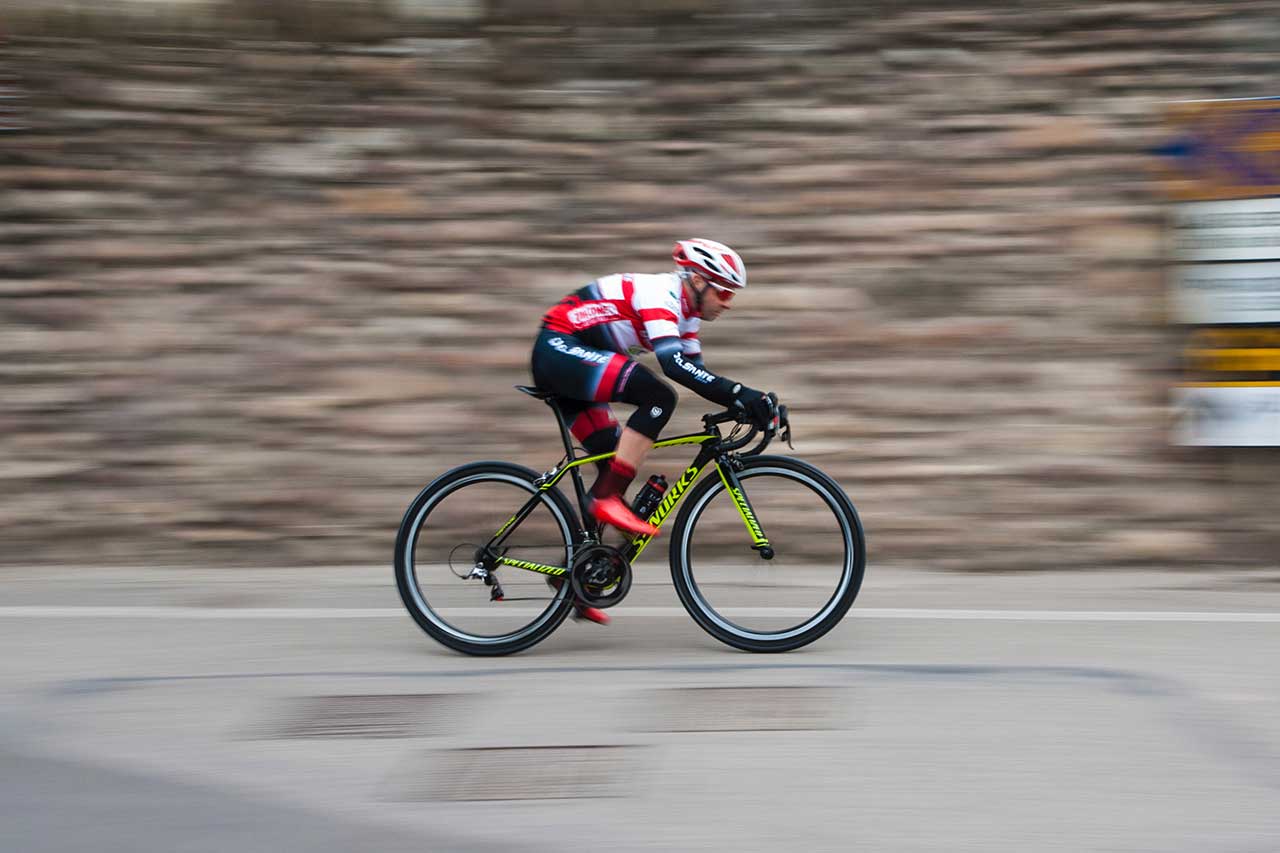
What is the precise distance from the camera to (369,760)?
4.40 m

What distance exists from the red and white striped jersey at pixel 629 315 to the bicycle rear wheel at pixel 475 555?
68 centimetres

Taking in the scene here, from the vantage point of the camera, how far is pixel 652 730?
4.66 meters

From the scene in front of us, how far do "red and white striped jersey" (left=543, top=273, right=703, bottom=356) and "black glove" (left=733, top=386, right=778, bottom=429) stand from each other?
1.11 feet

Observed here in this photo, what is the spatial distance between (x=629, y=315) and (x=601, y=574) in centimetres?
114

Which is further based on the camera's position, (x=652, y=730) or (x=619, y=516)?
(x=619, y=516)

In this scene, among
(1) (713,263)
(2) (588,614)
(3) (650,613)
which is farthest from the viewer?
(3) (650,613)

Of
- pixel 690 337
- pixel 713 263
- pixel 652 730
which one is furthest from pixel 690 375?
pixel 652 730

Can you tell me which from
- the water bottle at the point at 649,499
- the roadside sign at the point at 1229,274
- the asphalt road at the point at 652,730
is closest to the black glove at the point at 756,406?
the water bottle at the point at 649,499

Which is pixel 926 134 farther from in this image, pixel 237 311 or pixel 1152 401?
pixel 237 311

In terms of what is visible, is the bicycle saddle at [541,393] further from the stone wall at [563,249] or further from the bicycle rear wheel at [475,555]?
the stone wall at [563,249]

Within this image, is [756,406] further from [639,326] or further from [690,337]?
[639,326]

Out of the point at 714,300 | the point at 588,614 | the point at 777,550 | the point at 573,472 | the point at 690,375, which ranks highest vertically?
the point at 714,300

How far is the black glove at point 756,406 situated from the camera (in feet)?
17.7

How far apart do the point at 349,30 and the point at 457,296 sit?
200cm
